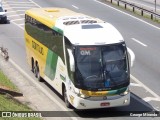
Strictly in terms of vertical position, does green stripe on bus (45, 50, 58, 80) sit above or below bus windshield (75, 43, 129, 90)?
below

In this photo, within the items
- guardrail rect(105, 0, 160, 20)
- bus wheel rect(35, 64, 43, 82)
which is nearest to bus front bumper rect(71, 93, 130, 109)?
bus wheel rect(35, 64, 43, 82)

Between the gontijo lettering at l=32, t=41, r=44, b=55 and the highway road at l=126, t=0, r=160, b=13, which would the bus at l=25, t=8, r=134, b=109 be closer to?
the gontijo lettering at l=32, t=41, r=44, b=55

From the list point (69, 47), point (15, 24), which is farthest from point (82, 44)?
point (15, 24)

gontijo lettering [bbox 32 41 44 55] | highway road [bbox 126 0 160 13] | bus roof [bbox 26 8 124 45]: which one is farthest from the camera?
highway road [bbox 126 0 160 13]

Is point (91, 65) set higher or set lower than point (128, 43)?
higher

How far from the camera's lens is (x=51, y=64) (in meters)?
21.2

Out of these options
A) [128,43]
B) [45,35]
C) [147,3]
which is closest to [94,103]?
[45,35]

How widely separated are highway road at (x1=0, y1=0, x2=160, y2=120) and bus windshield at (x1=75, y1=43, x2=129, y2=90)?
137 centimetres

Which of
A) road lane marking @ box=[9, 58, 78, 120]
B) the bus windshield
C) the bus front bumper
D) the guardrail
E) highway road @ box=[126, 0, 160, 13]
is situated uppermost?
the bus windshield

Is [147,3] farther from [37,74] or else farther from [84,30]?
[84,30]

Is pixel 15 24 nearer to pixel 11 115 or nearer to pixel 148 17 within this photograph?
pixel 148 17

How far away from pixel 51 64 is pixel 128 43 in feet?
39.8

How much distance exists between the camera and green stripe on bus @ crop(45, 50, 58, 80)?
20.7 meters

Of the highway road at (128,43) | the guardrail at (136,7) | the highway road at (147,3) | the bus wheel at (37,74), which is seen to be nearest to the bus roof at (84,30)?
the highway road at (128,43)
